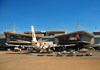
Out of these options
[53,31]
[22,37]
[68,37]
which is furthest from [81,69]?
[53,31]

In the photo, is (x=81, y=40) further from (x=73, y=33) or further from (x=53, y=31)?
(x=53, y=31)

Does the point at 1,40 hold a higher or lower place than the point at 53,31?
lower

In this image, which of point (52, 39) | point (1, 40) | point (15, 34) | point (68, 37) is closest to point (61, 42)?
point (68, 37)

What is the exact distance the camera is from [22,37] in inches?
3088

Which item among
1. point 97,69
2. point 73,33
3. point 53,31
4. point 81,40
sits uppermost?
point 53,31

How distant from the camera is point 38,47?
40.1m

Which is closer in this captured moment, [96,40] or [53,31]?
[96,40]

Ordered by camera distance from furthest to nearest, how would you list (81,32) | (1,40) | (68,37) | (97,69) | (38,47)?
(1,40)
(68,37)
(81,32)
(38,47)
(97,69)

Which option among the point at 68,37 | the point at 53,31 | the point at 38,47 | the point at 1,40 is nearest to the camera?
the point at 38,47

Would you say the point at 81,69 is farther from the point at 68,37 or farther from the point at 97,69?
the point at 68,37

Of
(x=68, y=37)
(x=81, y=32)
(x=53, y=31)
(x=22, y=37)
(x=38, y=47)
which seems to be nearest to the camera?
(x=38, y=47)

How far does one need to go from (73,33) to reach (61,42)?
17.4 metres

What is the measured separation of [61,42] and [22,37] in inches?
1440

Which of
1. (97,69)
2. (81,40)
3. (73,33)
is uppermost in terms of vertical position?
(73,33)
